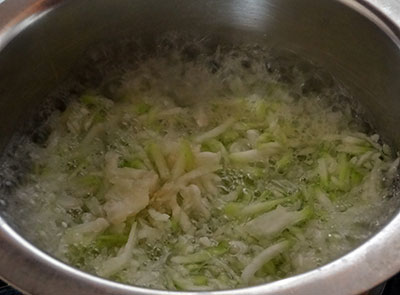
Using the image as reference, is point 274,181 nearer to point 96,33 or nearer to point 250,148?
point 250,148

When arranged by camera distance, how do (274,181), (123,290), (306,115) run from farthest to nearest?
(306,115) < (274,181) < (123,290)

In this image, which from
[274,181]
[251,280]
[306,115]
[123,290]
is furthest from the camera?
[306,115]

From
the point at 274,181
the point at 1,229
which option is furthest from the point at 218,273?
the point at 1,229

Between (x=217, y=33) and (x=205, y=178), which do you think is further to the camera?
(x=217, y=33)

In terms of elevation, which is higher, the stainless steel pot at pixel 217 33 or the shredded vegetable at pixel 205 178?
the stainless steel pot at pixel 217 33

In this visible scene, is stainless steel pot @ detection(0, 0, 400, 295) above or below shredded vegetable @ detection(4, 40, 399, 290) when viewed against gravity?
above

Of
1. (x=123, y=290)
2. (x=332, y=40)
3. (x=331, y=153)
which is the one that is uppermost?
(x=123, y=290)

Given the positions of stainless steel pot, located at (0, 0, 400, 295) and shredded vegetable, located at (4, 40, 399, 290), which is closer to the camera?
shredded vegetable, located at (4, 40, 399, 290)

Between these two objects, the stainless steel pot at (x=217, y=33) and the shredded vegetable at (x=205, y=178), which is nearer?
the shredded vegetable at (x=205, y=178)
